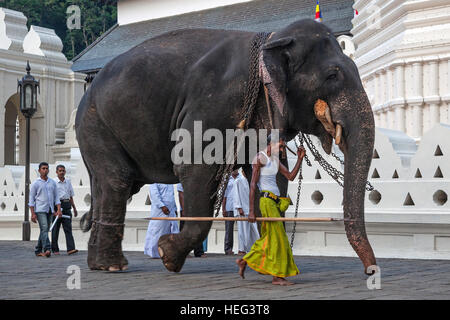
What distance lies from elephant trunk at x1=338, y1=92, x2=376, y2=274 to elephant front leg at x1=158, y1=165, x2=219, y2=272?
4.11 ft

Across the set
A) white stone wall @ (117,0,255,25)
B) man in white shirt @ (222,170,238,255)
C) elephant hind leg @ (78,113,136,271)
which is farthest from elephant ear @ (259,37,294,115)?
white stone wall @ (117,0,255,25)

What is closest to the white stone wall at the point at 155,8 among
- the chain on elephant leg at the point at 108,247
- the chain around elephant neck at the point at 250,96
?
the chain on elephant leg at the point at 108,247

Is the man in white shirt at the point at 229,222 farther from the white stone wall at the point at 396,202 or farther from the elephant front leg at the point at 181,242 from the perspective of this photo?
the elephant front leg at the point at 181,242

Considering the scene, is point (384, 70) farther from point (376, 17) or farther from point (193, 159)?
point (193, 159)

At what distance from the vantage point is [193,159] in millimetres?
7254

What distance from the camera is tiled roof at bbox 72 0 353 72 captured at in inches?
A: 834

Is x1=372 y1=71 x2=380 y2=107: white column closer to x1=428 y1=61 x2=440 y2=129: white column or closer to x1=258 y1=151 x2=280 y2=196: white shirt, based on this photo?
x1=428 y1=61 x2=440 y2=129: white column

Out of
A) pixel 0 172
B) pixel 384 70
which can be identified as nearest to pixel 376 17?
pixel 384 70

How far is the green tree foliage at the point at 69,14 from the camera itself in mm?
41219

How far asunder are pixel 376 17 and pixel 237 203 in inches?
230

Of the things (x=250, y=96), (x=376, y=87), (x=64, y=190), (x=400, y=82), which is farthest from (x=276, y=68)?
(x=376, y=87)

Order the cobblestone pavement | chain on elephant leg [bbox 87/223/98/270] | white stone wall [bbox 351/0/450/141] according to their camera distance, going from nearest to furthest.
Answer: the cobblestone pavement → chain on elephant leg [bbox 87/223/98/270] → white stone wall [bbox 351/0/450/141]

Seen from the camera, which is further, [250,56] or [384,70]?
[384,70]

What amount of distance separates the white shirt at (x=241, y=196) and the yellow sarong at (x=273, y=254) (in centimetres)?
421
